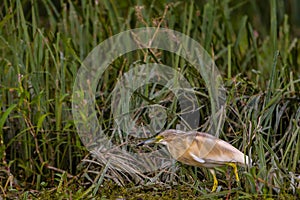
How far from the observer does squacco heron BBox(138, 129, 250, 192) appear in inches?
64.9

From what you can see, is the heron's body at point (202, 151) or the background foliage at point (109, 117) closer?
the heron's body at point (202, 151)

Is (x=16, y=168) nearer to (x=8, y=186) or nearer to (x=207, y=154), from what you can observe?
(x=8, y=186)

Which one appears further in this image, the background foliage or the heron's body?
the background foliage

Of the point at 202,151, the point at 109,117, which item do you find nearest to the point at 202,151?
the point at 202,151

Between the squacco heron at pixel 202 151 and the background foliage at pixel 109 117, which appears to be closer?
the squacco heron at pixel 202 151

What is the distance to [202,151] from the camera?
1659 mm

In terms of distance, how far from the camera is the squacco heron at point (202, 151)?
1.65 meters

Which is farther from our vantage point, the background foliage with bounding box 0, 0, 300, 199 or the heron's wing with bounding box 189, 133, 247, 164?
the background foliage with bounding box 0, 0, 300, 199

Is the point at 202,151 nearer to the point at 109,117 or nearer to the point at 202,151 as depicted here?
the point at 202,151

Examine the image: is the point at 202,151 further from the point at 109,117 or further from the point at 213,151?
the point at 109,117

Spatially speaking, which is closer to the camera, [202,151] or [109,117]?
[202,151]

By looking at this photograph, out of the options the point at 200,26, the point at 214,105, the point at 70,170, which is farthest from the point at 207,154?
the point at 200,26

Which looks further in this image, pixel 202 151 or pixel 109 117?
pixel 109 117

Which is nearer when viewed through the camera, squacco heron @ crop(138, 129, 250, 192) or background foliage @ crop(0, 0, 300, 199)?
squacco heron @ crop(138, 129, 250, 192)
